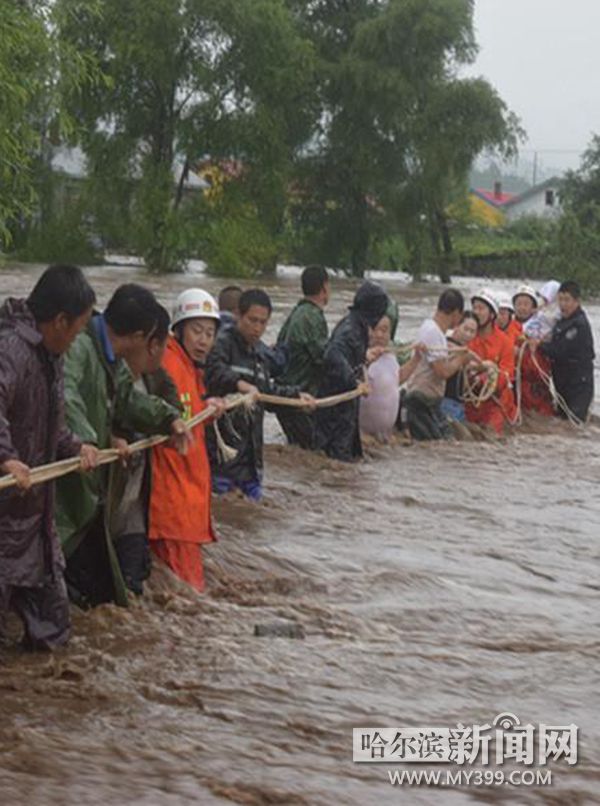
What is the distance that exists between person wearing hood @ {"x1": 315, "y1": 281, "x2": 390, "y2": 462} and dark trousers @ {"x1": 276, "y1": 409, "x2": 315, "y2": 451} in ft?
0.32

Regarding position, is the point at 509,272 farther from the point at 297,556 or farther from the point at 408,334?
the point at 297,556

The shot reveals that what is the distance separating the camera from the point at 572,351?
51.8ft

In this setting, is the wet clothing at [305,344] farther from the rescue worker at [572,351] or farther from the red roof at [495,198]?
the red roof at [495,198]

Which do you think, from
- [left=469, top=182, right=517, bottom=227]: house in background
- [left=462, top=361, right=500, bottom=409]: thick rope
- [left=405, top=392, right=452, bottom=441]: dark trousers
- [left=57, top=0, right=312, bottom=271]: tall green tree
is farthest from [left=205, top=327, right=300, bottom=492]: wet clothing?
[left=469, top=182, right=517, bottom=227]: house in background

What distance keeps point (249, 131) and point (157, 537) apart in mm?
38639

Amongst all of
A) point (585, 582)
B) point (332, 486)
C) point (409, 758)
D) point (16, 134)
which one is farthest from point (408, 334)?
point (409, 758)

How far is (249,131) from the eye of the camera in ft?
146

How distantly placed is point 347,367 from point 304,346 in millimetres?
383

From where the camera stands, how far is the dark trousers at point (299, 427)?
11680 millimetres

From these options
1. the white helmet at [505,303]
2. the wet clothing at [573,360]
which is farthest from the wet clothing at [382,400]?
the wet clothing at [573,360]

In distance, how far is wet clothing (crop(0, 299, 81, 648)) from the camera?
521 centimetres

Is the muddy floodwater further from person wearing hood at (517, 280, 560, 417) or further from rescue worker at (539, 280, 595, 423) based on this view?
rescue worker at (539, 280, 595, 423)

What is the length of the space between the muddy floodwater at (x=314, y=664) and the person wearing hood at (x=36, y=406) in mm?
407

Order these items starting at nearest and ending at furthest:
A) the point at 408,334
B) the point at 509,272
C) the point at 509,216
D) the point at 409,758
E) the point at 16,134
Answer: the point at 409,758 < the point at 16,134 < the point at 408,334 < the point at 509,272 < the point at 509,216
